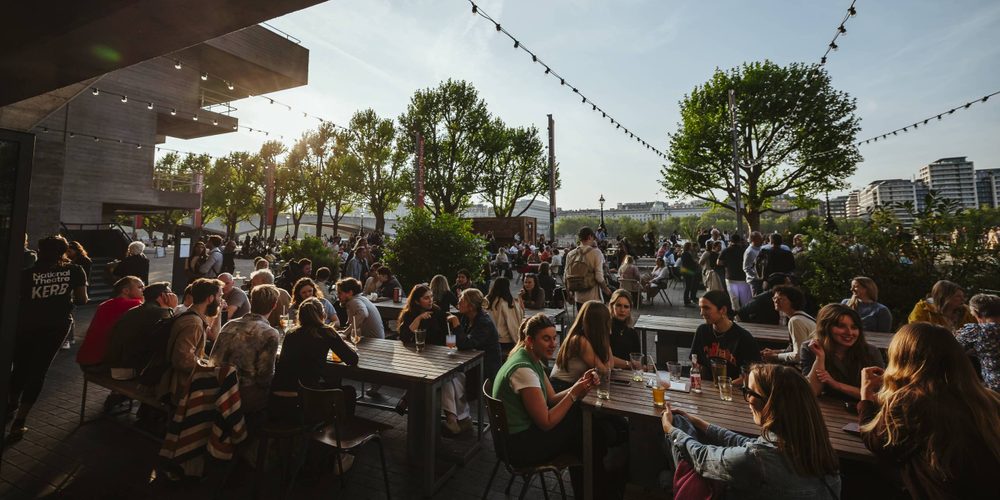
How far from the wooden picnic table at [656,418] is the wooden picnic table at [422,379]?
126 cm

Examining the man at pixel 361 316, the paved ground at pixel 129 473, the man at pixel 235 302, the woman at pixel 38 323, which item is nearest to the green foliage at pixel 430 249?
the man at pixel 235 302

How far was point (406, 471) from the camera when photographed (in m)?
3.61

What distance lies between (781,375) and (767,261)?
24.7ft

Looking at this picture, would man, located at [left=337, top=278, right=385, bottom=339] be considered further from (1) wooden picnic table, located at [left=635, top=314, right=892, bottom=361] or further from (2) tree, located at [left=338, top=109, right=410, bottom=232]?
(2) tree, located at [left=338, top=109, right=410, bottom=232]

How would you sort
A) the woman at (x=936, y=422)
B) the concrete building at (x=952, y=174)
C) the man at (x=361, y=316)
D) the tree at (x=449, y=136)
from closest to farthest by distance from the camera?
the woman at (x=936, y=422)
the man at (x=361, y=316)
the tree at (x=449, y=136)
the concrete building at (x=952, y=174)

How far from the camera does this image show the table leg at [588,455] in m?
2.72

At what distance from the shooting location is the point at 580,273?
268 inches

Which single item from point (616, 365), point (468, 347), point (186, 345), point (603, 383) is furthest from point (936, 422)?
point (186, 345)

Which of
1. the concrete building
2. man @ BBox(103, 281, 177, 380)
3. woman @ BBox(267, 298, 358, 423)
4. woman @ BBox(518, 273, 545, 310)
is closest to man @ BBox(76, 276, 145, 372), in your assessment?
man @ BBox(103, 281, 177, 380)

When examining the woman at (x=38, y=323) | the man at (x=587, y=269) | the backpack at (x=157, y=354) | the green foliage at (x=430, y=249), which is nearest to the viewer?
the backpack at (x=157, y=354)

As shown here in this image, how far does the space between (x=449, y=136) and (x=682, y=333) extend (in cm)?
2661

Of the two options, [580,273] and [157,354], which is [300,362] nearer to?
[157,354]

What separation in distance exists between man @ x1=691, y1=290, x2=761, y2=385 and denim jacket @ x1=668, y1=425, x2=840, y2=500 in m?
1.75

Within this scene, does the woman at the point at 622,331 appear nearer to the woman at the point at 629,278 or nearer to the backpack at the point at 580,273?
the backpack at the point at 580,273
